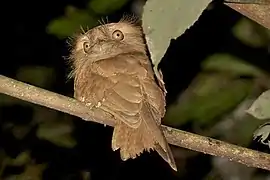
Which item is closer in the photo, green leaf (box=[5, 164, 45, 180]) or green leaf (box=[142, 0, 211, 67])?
green leaf (box=[142, 0, 211, 67])

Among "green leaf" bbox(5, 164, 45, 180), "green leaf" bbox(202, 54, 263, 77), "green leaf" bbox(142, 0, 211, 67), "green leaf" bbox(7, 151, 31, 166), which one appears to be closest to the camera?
"green leaf" bbox(142, 0, 211, 67)

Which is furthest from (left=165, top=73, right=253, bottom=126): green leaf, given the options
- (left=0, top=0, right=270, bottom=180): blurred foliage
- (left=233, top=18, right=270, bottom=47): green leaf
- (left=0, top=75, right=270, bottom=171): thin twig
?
(left=0, top=75, right=270, bottom=171): thin twig

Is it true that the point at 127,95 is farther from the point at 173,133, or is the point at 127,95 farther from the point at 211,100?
the point at 211,100

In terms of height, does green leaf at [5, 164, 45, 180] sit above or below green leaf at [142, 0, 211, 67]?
below

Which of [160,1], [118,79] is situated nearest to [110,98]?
[118,79]

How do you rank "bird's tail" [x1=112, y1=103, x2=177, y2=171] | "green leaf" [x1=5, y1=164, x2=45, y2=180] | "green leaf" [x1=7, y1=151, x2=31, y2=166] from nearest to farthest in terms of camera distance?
"bird's tail" [x1=112, y1=103, x2=177, y2=171] → "green leaf" [x1=5, y1=164, x2=45, y2=180] → "green leaf" [x1=7, y1=151, x2=31, y2=166]

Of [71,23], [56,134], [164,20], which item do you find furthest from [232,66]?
[164,20]

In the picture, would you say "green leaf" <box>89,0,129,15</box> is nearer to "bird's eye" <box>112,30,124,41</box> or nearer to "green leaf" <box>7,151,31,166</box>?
"bird's eye" <box>112,30,124,41</box>

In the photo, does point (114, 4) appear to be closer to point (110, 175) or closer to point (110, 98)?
point (110, 98)

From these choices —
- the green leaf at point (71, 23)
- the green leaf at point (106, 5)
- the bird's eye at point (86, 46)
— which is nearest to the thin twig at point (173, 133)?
the green leaf at point (106, 5)
